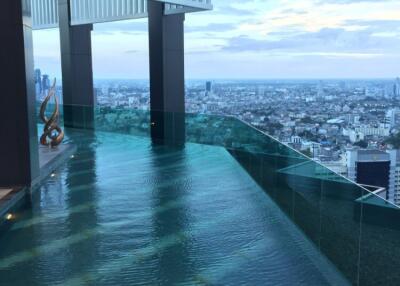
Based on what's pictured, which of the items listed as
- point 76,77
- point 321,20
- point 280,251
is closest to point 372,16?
point 321,20

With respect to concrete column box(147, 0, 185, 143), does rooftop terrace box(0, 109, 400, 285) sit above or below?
below

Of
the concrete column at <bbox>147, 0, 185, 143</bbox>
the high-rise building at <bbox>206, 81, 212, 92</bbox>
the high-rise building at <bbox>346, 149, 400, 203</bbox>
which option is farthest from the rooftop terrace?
the high-rise building at <bbox>206, 81, 212, 92</bbox>

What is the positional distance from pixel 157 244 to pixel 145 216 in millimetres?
1041

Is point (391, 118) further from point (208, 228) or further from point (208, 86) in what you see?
point (208, 86)

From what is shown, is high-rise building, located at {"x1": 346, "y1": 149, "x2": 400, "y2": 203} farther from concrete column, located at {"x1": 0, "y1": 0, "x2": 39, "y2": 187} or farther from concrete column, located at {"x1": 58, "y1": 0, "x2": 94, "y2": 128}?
concrete column, located at {"x1": 58, "y1": 0, "x2": 94, "y2": 128}

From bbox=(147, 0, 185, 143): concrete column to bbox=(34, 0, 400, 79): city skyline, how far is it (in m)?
9.34

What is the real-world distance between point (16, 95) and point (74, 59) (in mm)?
10056

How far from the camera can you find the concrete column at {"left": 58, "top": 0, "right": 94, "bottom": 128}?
1662cm

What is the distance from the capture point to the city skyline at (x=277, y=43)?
84.8 ft

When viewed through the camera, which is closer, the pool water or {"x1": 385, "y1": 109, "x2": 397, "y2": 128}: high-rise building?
the pool water

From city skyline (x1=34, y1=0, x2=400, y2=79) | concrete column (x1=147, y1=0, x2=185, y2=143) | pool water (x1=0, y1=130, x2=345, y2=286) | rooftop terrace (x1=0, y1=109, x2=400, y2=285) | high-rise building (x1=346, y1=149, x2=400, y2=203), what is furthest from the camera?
city skyline (x1=34, y1=0, x2=400, y2=79)

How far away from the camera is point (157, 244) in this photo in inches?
192

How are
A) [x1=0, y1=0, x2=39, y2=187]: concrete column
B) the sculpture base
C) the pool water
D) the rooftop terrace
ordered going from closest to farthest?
the rooftop terrace, the pool water, [x1=0, y1=0, x2=39, y2=187]: concrete column, the sculpture base

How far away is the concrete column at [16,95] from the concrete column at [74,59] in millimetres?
9498
